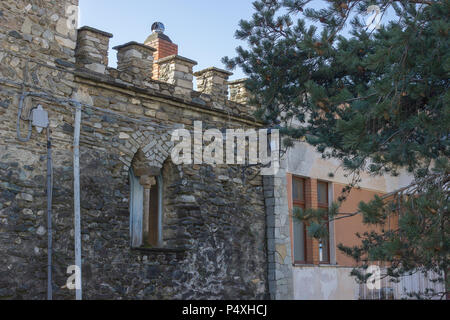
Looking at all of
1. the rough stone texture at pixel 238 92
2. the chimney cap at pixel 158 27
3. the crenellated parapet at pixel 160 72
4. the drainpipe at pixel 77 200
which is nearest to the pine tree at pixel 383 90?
the crenellated parapet at pixel 160 72

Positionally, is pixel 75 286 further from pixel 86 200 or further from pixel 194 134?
pixel 194 134

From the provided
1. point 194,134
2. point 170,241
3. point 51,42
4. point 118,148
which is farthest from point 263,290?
point 51,42

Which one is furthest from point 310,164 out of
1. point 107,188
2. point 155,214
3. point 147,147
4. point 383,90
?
point 383,90

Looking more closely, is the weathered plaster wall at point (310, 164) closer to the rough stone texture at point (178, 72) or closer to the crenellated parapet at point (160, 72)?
the crenellated parapet at point (160, 72)

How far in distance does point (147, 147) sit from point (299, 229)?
3.69 meters

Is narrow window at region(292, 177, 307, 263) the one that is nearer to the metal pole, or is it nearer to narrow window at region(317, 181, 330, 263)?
narrow window at region(317, 181, 330, 263)

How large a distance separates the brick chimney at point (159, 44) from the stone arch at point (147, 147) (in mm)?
1993

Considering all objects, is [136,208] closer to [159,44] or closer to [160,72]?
[160,72]

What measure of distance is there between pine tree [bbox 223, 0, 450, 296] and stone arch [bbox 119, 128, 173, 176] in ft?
5.88

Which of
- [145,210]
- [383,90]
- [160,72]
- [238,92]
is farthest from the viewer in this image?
[238,92]

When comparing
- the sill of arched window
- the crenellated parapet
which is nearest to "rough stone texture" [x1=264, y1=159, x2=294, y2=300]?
the crenellated parapet

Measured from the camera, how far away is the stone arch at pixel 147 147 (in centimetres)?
905

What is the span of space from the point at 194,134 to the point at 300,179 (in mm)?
2812

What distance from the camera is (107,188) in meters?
8.74
